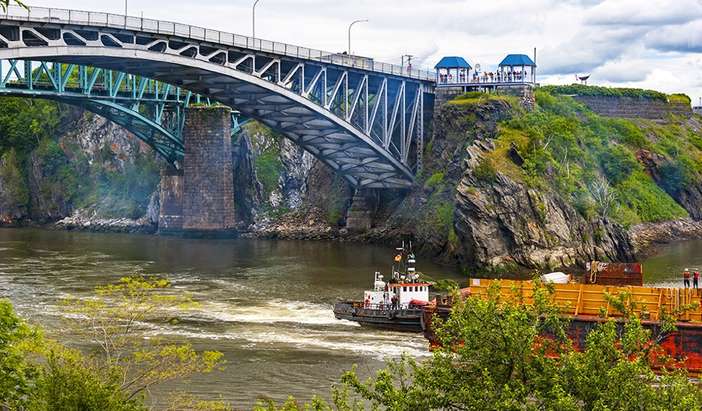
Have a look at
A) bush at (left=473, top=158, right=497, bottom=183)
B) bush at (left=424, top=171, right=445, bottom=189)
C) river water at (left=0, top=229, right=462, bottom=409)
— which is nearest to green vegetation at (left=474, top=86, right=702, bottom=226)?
bush at (left=473, top=158, right=497, bottom=183)

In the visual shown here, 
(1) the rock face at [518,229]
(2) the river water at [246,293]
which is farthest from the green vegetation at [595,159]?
(2) the river water at [246,293]

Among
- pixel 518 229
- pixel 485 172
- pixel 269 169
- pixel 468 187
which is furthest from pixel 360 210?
pixel 518 229

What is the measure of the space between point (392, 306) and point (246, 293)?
11.7m

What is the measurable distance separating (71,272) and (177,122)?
116 ft

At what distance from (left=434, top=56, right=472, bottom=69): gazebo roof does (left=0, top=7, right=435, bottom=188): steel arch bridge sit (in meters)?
1.50

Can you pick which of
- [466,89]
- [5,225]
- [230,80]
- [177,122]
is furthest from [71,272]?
[5,225]

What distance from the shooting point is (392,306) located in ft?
194

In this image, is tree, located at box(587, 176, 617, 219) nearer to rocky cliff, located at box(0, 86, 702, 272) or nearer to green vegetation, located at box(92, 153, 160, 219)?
rocky cliff, located at box(0, 86, 702, 272)

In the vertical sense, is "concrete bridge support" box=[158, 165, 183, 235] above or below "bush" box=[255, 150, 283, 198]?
below

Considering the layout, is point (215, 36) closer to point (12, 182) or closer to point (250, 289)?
point (250, 289)

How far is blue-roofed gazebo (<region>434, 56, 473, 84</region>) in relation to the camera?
104m

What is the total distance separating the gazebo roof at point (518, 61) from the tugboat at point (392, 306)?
4538 cm

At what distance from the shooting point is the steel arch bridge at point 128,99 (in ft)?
274

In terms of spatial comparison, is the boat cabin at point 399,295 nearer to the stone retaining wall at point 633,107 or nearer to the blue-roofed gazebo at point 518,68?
the blue-roofed gazebo at point 518,68
